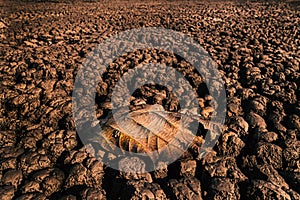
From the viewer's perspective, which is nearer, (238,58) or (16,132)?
(16,132)

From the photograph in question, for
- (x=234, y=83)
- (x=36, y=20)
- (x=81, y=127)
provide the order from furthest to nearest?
(x=36, y=20), (x=234, y=83), (x=81, y=127)

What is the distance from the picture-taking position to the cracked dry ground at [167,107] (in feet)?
7.18

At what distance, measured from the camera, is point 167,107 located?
125 inches

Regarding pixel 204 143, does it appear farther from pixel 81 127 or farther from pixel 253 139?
pixel 81 127

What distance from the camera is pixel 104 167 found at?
7.81 ft

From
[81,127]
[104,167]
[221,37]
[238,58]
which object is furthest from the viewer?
[221,37]

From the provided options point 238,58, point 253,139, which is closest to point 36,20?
point 238,58

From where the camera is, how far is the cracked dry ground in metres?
2.19

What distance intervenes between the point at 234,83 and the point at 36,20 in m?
5.20

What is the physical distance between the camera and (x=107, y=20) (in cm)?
688

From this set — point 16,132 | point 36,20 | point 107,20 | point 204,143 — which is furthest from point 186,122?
point 36,20

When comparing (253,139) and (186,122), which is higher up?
(186,122)

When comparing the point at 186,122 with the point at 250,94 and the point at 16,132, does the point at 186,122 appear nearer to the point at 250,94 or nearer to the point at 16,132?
the point at 250,94

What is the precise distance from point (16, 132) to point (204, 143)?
191cm
